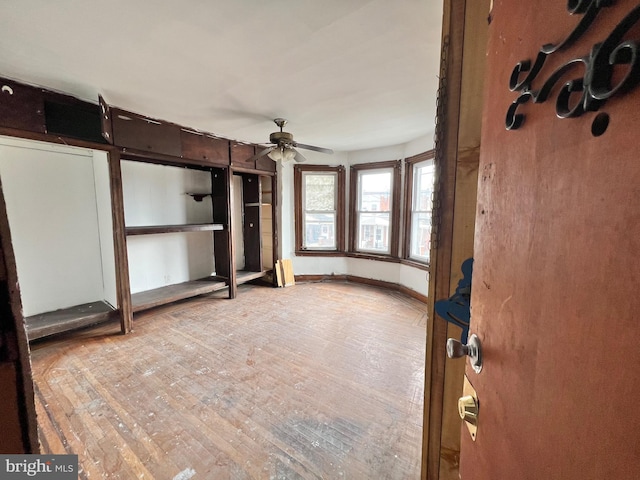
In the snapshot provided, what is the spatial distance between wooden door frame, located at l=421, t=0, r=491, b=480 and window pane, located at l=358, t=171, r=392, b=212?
138 inches

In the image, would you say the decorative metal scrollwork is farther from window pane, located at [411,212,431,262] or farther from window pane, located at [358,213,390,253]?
window pane, located at [358,213,390,253]

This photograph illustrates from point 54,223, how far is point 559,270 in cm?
421

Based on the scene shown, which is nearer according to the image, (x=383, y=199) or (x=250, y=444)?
(x=250, y=444)

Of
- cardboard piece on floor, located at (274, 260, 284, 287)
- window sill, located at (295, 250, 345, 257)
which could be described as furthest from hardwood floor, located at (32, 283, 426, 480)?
window sill, located at (295, 250, 345, 257)

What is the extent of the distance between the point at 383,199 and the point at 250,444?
3.87 metres

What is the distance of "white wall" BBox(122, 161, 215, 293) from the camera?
345cm

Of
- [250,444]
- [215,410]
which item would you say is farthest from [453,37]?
[215,410]

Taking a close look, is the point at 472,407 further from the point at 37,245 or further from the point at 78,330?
the point at 37,245

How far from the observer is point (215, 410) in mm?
1771

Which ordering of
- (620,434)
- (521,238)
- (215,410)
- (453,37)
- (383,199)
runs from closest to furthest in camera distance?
(620,434) → (521,238) → (453,37) → (215,410) → (383,199)

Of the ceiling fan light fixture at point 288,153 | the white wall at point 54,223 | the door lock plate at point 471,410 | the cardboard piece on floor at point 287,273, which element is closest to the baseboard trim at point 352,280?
the cardboard piece on floor at point 287,273

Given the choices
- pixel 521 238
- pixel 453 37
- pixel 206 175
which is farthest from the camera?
pixel 206 175

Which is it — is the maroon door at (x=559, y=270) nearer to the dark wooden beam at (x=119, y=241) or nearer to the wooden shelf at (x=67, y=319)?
the dark wooden beam at (x=119, y=241)

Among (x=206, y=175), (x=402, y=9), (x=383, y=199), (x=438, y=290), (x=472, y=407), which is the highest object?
(x=402, y=9)
